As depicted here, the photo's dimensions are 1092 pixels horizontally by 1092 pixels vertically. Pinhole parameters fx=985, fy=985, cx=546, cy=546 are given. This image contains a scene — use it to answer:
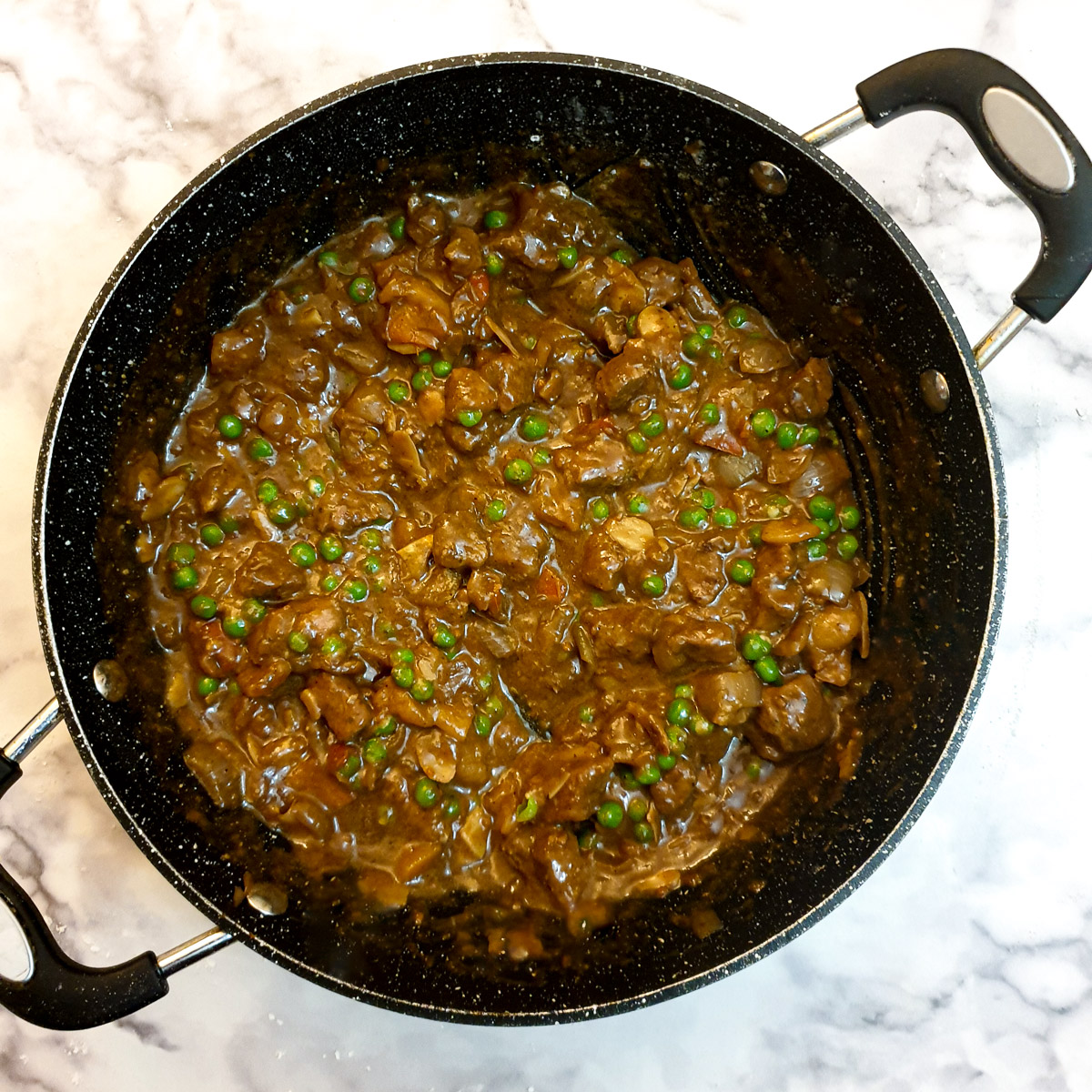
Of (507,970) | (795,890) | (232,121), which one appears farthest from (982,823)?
(232,121)

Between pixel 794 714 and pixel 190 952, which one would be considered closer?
pixel 190 952

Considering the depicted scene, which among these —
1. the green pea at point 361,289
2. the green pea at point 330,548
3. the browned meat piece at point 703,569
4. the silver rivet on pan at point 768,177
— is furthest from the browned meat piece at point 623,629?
the silver rivet on pan at point 768,177

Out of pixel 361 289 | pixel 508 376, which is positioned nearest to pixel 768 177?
pixel 508 376

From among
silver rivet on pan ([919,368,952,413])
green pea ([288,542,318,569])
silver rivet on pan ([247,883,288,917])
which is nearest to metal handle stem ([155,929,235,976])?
silver rivet on pan ([247,883,288,917])

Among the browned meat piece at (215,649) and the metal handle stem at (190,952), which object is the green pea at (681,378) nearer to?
the browned meat piece at (215,649)

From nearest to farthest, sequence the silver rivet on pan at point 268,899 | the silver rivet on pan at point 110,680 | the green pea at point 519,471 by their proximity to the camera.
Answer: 1. the silver rivet on pan at point 110,680
2. the silver rivet on pan at point 268,899
3. the green pea at point 519,471

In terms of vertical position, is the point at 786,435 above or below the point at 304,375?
below

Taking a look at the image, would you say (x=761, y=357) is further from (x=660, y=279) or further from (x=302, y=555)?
(x=302, y=555)
